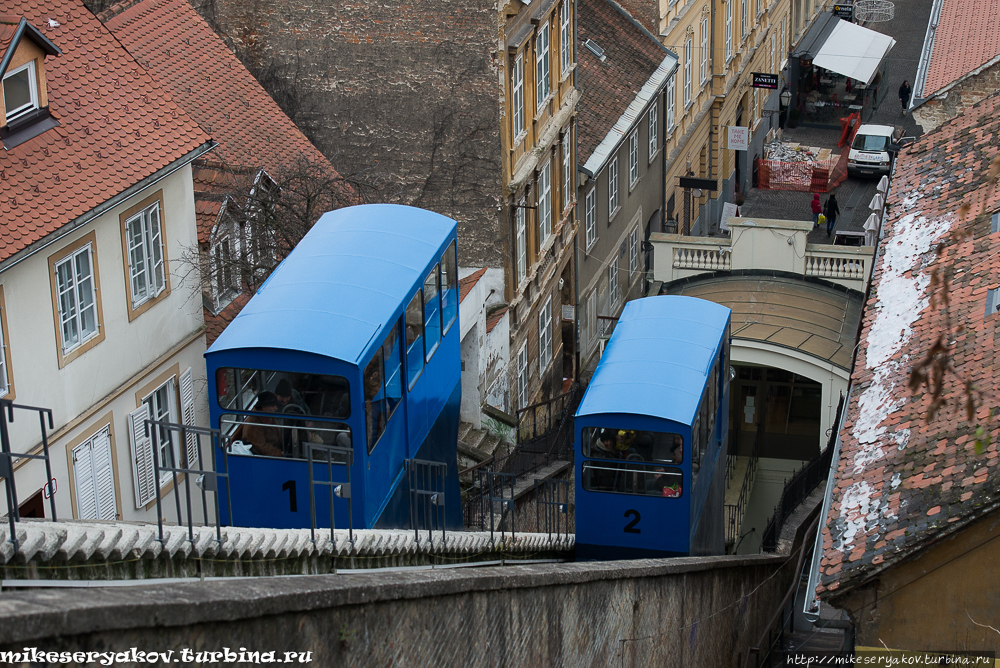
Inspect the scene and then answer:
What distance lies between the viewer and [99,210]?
51.5 feet

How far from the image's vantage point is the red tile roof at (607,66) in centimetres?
3094

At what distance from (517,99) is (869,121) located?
1210 inches

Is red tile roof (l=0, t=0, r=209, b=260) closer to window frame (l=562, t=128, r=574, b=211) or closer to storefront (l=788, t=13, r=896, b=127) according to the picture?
window frame (l=562, t=128, r=574, b=211)

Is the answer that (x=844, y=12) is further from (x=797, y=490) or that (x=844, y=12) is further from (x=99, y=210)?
(x=99, y=210)

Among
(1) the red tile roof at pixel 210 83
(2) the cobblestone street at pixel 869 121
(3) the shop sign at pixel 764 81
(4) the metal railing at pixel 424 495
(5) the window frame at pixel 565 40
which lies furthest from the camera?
(2) the cobblestone street at pixel 869 121

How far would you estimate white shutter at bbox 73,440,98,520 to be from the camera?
16.1 meters

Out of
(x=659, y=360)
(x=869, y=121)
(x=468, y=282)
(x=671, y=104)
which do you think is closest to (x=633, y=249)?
(x=671, y=104)

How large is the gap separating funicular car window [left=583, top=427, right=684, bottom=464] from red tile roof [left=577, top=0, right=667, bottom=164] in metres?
12.9

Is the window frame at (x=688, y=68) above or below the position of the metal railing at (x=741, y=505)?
above

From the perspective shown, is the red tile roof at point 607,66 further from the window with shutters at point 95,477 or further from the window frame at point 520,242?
the window with shutters at point 95,477

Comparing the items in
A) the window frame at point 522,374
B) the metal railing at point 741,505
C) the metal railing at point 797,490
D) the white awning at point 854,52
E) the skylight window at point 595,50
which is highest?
the skylight window at point 595,50

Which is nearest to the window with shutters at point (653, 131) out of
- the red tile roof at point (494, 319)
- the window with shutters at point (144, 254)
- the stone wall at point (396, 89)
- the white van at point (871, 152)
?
the stone wall at point (396, 89)

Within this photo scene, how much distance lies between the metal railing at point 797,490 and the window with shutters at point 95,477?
11.6 meters

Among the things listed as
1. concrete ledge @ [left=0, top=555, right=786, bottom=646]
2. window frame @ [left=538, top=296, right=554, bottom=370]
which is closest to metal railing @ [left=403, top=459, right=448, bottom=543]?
concrete ledge @ [left=0, top=555, right=786, bottom=646]
